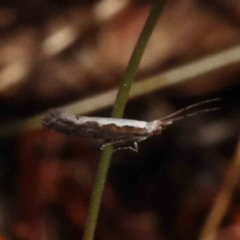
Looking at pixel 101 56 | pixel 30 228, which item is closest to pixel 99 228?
pixel 30 228

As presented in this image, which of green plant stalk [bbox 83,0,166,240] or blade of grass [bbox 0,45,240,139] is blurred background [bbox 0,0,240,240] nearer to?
blade of grass [bbox 0,45,240,139]

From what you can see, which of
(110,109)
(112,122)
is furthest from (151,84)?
(112,122)

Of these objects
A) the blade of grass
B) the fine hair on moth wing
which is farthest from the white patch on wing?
the blade of grass

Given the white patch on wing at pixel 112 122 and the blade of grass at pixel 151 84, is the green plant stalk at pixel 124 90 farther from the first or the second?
the blade of grass at pixel 151 84

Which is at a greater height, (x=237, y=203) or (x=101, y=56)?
(x=101, y=56)

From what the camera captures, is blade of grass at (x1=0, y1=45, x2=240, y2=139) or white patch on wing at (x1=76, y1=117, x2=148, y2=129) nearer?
white patch on wing at (x1=76, y1=117, x2=148, y2=129)

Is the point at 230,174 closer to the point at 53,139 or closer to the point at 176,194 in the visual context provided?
the point at 176,194
